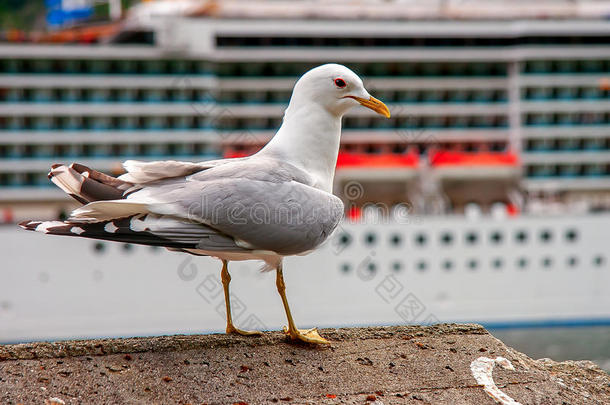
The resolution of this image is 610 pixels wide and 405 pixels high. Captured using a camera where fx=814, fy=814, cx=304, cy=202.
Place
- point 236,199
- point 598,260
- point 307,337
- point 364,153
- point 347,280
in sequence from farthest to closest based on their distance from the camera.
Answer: point 364,153
point 598,260
point 347,280
point 307,337
point 236,199

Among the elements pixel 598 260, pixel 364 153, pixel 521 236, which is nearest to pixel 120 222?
pixel 521 236

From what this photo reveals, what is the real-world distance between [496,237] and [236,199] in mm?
16434

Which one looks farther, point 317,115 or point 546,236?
point 546,236

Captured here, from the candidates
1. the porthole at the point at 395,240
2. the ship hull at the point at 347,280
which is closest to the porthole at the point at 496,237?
the ship hull at the point at 347,280

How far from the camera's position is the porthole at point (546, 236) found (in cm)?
1888

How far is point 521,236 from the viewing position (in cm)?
1878

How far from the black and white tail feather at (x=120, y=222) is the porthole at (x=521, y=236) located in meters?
16.5

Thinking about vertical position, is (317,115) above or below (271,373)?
above

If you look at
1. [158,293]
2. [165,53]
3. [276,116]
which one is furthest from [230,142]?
[158,293]

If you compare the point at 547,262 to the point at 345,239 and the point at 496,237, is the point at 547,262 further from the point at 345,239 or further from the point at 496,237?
the point at 345,239

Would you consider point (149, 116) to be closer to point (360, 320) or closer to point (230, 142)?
point (230, 142)

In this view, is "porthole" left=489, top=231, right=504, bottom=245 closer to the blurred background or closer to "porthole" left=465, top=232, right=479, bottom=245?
the blurred background

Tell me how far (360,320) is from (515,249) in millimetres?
3939

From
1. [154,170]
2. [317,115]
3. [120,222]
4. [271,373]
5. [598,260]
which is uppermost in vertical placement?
[317,115]
